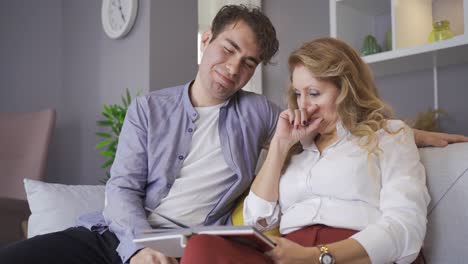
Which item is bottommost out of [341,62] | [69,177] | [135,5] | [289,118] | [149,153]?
[69,177]

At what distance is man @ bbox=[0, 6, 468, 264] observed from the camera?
5.21ft

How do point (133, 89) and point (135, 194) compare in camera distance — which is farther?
point (133, 89)

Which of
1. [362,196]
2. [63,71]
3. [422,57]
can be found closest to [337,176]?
[362,196]

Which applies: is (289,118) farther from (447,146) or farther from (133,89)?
(133,89)

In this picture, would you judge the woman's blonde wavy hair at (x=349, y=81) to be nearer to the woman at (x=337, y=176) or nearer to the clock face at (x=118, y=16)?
the woman at (x=337, y=176)

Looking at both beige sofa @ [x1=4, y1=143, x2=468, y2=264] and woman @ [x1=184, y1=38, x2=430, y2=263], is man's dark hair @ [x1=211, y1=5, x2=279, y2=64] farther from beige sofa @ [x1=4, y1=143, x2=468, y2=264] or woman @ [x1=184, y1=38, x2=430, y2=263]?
beige sofa @ [x1=4, y1=143, x2=468, y2=264]

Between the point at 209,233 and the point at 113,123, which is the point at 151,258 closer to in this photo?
the point at 209,233

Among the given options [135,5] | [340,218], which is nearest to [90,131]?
[135,5]

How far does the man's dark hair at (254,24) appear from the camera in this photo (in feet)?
5.67

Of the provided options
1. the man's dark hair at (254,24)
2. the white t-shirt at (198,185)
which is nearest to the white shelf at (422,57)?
the man's dark hair at (254,24)

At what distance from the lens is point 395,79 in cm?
307

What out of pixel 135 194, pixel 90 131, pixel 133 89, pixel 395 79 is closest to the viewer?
pixel 135 194

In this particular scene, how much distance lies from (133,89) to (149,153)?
5.64 ft

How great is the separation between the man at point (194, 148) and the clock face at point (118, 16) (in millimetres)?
1673
